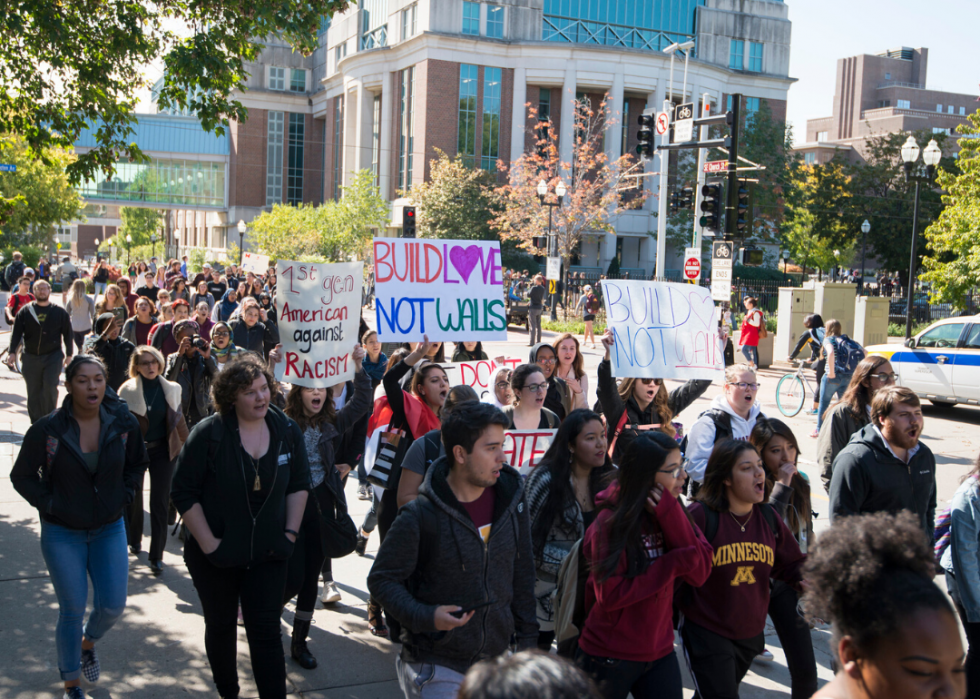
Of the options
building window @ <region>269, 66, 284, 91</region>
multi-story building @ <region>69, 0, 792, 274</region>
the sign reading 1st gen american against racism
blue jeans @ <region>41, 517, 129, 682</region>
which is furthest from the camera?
building window @ <region>269, 66, 284, 91</region>

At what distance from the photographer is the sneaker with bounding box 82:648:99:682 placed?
15.3 feet

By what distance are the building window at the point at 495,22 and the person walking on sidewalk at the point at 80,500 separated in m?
51.5

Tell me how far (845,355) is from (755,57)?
5406cm

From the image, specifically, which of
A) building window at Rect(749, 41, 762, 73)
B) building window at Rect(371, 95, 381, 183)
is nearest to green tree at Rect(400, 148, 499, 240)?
building window at Rect(371, 95, 381, 183)

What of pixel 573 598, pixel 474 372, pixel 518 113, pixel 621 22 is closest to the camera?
pixel 573 598

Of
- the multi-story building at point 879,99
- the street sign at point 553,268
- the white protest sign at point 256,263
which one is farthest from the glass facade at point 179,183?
the multi-story building at point 879,99

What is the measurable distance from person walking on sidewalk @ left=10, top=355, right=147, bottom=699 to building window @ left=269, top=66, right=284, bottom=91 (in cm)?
7441

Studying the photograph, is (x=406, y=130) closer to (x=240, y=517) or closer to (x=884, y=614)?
(x=240, y=517)

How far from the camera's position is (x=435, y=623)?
305 cm

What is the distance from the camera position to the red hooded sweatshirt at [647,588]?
3414 millimetres

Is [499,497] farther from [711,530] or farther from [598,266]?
[598,266]

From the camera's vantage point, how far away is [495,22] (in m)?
52.8

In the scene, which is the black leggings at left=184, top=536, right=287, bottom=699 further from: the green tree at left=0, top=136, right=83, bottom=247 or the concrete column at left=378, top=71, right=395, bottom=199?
the concrete column at left=378, top=71, right=395, bottom=199

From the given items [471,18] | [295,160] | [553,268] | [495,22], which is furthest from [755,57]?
[553,268]
